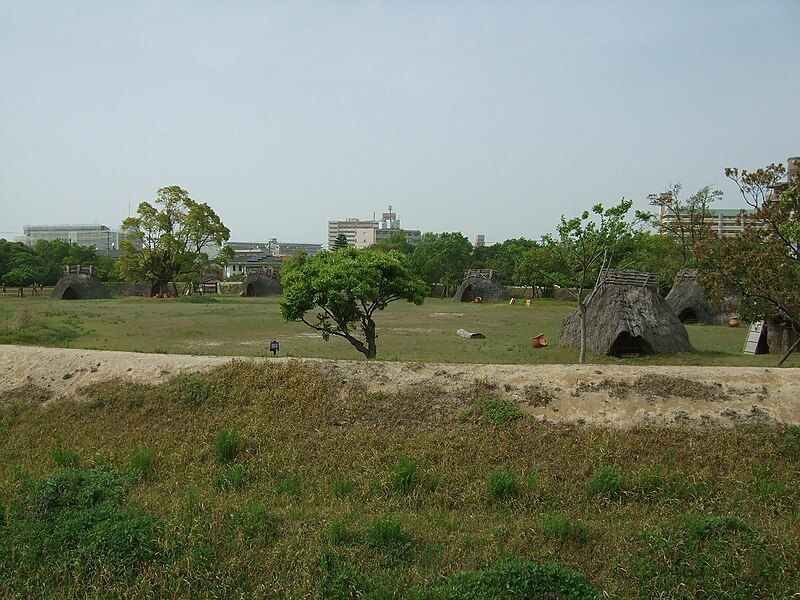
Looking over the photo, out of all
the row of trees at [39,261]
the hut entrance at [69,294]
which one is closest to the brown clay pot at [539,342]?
the row of trees at [39,261]

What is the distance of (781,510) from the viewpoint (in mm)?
7359

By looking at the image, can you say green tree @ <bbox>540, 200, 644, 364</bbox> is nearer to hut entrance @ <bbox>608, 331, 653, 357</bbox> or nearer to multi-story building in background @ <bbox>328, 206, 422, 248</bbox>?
hut entrance @ <bbox>608, 331, 653, 357</bbox>

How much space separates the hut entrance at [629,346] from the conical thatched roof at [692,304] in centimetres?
1238

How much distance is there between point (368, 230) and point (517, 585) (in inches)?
6043

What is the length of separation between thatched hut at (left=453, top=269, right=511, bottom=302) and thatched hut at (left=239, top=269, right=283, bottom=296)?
644 inches

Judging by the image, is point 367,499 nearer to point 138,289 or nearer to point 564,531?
point 564,531

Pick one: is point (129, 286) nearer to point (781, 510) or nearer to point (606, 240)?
point (606, 240)

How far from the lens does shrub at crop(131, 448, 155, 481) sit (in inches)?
332

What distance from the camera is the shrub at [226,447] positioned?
9.03 meters

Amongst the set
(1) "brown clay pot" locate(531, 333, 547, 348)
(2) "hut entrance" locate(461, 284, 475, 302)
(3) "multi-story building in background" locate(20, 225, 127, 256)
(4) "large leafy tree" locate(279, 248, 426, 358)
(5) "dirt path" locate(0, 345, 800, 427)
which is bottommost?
(1) "brown clay pot" locate(531, 333, 547, 348)

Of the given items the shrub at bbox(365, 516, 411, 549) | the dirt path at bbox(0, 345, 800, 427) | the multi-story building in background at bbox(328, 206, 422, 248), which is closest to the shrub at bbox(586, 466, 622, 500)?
the dirt path at bbox(0, 345, 800, 427)

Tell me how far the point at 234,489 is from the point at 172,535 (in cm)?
167

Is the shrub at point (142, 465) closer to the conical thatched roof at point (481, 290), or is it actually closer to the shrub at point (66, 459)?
the shrub at point (66, 459)

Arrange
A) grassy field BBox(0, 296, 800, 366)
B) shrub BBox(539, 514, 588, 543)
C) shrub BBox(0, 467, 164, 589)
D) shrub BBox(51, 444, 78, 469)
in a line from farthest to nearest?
grassy field BBox(0, 296, 800, 366) → shrub BBox(51, 444, 78, 469) → shrub BBox(539, 514, 588, 543) → shrub BBox(0, 467, 164, 589)
